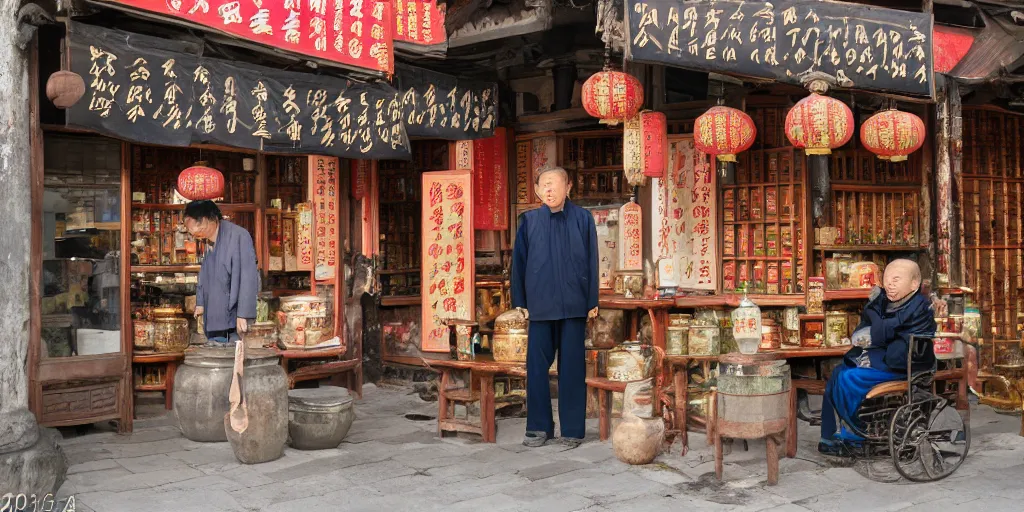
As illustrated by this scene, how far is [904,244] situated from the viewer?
9.95 metres

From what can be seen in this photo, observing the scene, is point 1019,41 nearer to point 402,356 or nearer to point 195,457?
point 402,356

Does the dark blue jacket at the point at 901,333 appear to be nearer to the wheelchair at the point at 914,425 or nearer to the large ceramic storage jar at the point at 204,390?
the wheelchair at the point at 914,425

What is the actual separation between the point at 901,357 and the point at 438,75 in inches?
203

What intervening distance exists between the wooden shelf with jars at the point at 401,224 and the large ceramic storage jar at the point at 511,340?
2923 mm

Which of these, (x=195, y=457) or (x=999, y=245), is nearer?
(x=195, y=457)

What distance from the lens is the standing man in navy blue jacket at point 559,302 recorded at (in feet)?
25.2

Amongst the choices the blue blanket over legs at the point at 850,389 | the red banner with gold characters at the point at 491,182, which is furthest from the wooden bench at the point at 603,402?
the red banner with gold characters at the point at 491,182

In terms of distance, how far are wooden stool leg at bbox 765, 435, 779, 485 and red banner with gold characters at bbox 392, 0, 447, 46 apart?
196 inches

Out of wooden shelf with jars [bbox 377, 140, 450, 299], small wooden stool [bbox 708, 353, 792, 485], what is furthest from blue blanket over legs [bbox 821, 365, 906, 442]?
wooden shelf with jars [bbox 377, 140, 450, 299]

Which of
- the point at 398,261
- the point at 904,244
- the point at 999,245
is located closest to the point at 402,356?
the point at 398,261

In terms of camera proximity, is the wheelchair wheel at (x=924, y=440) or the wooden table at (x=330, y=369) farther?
the wooden table at (x=330, y=369)

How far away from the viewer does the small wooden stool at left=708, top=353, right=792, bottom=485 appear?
20.5 ft

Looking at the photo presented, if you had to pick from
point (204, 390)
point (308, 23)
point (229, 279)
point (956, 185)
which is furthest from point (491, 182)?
point (956, 185)

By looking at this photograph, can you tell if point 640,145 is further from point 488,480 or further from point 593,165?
point 488,480
